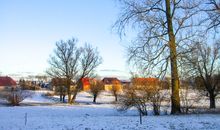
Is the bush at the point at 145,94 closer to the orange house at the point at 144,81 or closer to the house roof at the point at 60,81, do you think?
the orange house at the point at 144,81

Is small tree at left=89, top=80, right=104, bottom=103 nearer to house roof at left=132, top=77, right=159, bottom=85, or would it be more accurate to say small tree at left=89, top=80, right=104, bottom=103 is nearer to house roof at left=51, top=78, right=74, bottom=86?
house roof at left=51, top=78, right=74, bottom=86

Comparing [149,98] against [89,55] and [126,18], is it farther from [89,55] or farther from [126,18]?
[89,55]

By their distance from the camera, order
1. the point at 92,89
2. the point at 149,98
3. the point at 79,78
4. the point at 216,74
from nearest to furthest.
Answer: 1. the point at 149,98
2. the point at 216,74
3. the point at 79,78
4. the point at 92,89

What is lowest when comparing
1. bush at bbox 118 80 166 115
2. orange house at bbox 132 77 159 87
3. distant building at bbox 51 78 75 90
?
bush at bbox 118 80 166 115

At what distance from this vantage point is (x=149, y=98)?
103 feet

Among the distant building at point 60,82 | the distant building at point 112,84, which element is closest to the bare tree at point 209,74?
the distant building at point 112,84

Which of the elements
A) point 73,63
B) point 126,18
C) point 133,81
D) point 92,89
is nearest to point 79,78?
point 73,63

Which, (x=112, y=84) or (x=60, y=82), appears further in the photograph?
(x=112, y=84)

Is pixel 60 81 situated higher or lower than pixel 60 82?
higher

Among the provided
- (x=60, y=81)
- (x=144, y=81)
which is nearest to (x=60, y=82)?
(x=60, y=81)

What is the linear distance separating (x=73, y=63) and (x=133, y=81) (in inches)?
1839

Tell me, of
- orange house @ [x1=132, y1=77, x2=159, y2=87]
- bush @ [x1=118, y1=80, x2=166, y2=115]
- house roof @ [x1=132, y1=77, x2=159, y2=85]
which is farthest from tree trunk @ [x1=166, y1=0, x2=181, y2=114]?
bush @ [x1=118, y1=80, x2=166, y2=115]

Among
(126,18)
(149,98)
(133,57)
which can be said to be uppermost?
(126,18)

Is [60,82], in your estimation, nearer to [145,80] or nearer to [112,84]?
[112,84]
